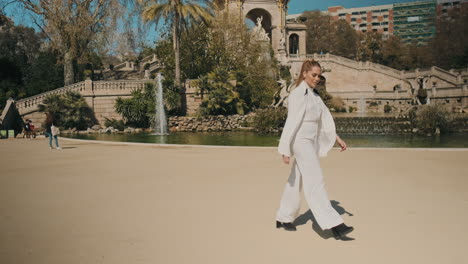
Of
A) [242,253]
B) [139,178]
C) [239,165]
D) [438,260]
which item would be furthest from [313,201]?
[239,165]

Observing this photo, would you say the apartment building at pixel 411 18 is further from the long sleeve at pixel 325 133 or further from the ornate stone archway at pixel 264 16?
the long sleeve at pixel 325 133

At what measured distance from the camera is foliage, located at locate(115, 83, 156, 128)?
977 inches

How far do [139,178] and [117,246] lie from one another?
3.67 metres

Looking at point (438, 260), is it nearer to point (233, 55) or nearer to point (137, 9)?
point (233, 55)

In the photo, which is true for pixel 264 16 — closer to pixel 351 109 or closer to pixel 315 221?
pixel 351 109

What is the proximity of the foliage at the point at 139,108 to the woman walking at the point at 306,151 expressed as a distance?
21.2m

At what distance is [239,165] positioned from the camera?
8.76 m

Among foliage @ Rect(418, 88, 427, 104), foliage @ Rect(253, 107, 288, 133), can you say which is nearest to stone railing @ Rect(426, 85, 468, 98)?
foliage @ Rect(418, 88, 427, 104)

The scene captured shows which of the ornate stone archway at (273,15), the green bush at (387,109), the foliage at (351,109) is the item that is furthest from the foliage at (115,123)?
the ornate stone archway at (273,15)

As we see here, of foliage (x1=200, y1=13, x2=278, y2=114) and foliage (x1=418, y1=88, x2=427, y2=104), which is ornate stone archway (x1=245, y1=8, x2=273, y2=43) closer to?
foliage (x1=200, y1=13, x2=278, y2=114)

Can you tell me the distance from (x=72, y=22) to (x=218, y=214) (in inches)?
1023

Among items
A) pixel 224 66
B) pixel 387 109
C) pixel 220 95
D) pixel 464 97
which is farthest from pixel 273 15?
pixel 220 95

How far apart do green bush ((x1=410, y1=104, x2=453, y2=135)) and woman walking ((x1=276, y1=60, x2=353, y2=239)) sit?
53.4 feet

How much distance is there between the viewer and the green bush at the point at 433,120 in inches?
729
